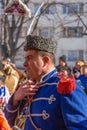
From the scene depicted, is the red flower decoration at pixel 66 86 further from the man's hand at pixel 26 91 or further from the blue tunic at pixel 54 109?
the man's hand at pixel 26 91

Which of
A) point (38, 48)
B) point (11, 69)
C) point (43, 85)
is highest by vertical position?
point (38, 48)

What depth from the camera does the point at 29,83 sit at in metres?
4.14

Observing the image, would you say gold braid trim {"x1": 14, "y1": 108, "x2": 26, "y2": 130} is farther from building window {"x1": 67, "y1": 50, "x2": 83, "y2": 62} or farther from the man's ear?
building window {"x1": 67, "y1": 50, "x2": 83, "y2": 62}

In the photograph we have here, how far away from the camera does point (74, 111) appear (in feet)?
12.2

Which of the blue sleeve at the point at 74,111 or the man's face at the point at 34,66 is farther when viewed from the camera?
the man's face at the point at 34,66

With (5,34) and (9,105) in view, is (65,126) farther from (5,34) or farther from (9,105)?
(5,34)

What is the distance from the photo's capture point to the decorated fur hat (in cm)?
410

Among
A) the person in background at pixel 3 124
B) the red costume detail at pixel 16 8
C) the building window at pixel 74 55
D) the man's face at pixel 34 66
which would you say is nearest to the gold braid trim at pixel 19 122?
the person in background at pixel 3 124

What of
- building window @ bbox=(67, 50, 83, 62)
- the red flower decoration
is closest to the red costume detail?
the red flower decoration

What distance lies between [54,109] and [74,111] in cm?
17

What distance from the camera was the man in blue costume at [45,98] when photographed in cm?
374

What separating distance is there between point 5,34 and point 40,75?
23.1 meters

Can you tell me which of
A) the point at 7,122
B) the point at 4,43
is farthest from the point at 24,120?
the point at 4,43

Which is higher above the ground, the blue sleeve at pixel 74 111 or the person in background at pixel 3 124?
the blue sleeve at pixel 74 111
